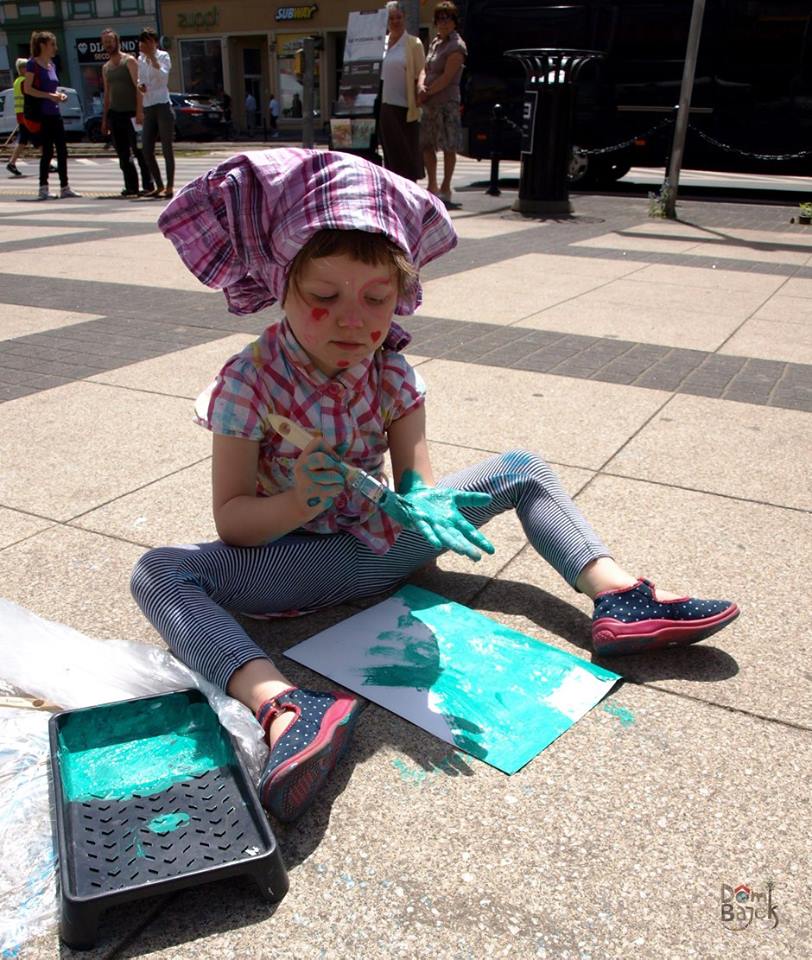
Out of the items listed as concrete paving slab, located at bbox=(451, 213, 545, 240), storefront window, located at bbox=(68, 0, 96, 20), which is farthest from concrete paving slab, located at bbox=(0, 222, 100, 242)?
storefront window, located at bbox=(68, 0, 96, 20)

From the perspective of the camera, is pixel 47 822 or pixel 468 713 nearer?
pixel 47 822

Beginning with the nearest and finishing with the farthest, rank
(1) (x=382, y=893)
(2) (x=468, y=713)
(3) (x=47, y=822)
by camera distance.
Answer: (1) (x=382, y=893)
(3) (x=47, y=822)
(2) (x=468, y=713)

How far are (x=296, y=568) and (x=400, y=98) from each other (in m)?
8.66

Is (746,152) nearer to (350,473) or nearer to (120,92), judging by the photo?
(120,92)

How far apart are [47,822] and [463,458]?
1969 millimetres

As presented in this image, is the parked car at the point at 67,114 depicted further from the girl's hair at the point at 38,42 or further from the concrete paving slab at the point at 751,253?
the concrete paving slab at the point at 751,253

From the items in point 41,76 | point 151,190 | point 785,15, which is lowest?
point 151,190

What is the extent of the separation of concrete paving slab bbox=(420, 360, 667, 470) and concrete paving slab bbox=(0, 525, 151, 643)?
1361mm

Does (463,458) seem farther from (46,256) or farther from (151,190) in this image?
(151,190)

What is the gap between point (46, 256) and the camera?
7.17 metres

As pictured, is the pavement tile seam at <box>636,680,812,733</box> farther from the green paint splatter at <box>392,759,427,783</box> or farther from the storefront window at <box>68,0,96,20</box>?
the storefront window at <box>68,0,96,20</box>


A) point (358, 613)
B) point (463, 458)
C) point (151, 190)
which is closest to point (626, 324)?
point (463, 458)

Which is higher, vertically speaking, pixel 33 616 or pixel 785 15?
pixel 785 15

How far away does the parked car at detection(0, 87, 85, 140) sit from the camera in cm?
2289
